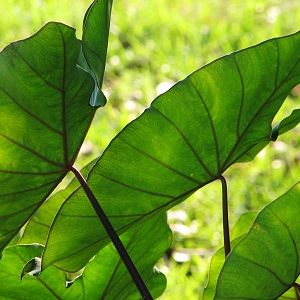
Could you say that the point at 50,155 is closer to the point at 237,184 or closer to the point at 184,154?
the point at 184,154

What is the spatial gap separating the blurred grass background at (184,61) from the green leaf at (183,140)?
1875mm

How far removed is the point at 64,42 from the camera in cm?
86

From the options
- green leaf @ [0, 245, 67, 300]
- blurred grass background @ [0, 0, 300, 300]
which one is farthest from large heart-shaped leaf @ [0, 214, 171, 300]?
blurred grass background @ [0, 0, 300, 300]

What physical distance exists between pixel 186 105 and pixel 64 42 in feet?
0.47

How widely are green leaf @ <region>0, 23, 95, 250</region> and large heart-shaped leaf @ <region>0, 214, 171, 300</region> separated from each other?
49 mm

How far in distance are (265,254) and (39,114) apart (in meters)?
0.28

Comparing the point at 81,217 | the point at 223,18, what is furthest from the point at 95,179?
the point at 223,18

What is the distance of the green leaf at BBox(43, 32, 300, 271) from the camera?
0.87m

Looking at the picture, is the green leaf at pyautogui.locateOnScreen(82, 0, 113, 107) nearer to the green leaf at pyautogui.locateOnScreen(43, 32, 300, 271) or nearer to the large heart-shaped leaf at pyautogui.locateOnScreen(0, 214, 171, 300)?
the green leaf at pyautogui.locateOnScreen(43, 32, 300, 271)

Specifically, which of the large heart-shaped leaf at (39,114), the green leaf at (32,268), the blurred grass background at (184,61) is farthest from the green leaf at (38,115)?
the blurred grass background at (184,61)

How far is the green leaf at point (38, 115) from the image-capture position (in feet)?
2.81

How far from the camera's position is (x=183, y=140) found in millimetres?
910

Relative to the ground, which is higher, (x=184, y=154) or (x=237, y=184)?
(x=184, y=154)

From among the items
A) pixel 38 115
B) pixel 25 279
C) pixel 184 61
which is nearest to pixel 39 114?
pixel 38 115
